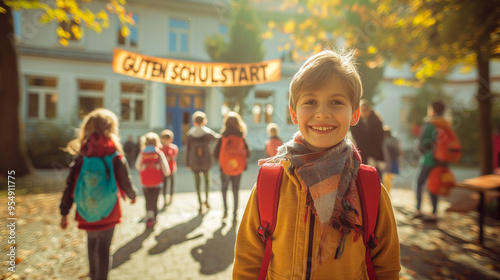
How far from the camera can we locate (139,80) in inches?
610

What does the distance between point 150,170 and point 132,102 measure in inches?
509

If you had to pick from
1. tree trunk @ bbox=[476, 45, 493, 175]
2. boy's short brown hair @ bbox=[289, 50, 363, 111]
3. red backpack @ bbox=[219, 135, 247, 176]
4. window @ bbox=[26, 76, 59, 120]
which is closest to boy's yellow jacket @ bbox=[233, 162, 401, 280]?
boy's short brown hair @ bbox=[289, 50, 363, 111]

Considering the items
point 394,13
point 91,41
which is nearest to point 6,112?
point 91,41

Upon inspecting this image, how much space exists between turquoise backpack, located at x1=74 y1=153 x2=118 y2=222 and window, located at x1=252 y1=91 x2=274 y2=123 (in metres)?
15.2

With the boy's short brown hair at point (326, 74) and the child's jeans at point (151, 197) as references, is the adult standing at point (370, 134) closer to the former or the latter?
the child's jeans at point (151, 197)

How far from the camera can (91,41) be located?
49.8 ft

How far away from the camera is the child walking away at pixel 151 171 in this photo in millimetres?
4812

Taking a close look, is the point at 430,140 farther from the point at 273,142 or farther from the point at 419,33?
the point at 273,142

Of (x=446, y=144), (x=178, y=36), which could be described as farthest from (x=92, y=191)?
(x=178, y=36)

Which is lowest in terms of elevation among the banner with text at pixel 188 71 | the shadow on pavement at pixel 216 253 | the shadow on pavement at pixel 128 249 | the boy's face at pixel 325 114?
the shadow on pavement at pixel 128 249

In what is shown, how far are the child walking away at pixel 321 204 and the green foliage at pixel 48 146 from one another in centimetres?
1318

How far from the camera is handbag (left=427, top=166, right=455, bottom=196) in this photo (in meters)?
4.80

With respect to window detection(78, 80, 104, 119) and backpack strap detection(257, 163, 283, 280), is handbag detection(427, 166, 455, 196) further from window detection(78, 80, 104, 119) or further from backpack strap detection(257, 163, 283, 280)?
window detection(78, 80, 104, 119)

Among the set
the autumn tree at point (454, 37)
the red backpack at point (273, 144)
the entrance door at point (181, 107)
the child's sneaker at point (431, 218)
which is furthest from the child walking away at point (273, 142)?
the entrance door at point (181, 107)
